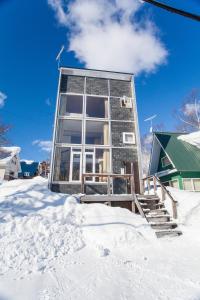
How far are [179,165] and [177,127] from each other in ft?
40.9

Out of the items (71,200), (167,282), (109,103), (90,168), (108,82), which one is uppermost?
(108,82)

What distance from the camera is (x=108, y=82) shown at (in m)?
15.0

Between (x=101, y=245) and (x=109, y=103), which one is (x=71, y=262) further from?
(x=109, y=103)

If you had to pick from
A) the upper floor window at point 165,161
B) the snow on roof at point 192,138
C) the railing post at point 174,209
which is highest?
the snow on roof at point 192,138

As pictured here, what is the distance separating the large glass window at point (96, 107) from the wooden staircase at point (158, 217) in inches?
293

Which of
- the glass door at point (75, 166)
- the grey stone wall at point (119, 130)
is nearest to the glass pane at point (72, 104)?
the grey stone wall at point (119, 130)

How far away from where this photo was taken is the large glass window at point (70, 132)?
12.9m

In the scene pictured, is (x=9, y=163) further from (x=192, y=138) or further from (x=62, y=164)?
(x=192, y=138)

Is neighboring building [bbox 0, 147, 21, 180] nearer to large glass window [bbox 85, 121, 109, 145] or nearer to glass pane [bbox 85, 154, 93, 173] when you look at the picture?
large glass window [bbox 85, 121, 109, 145]

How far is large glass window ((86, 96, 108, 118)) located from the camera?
1448 cm

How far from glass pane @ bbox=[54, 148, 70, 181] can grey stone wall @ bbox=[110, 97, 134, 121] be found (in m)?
4.44

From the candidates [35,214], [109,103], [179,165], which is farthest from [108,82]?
[35,214]

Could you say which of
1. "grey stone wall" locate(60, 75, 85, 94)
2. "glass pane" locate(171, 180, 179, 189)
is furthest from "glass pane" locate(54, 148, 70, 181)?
"glass pane" locate(171, 180, 179, 189)

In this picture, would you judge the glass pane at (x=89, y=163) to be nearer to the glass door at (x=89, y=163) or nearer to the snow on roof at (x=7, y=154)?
the glass door at (x=89, y=163)
